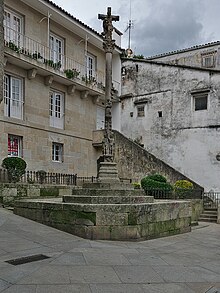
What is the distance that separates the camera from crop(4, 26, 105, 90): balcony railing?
16.4 meters

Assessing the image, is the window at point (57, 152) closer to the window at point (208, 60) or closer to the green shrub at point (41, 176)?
the green shrub at point (41, 176)

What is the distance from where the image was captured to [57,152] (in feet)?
62.8

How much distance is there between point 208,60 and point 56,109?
40.7 ft

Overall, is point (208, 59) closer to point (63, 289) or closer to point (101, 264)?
point (101, 264)

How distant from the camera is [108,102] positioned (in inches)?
407

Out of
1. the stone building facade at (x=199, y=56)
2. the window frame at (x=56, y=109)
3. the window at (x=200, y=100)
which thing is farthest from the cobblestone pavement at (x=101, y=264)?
the stone building facade at (x=199, y=56)

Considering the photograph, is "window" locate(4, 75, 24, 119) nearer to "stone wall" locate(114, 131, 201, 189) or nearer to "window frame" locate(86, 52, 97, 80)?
"window frame" locate(86, 52, 97, 80)

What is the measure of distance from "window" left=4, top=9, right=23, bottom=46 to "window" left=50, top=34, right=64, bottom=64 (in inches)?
90.3

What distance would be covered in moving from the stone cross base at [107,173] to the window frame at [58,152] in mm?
9419

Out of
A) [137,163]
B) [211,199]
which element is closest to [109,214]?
[211,199]

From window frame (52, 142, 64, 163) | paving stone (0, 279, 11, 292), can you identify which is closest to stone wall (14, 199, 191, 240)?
paving stone (0, 279, 11, 292)

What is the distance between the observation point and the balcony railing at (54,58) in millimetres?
16420

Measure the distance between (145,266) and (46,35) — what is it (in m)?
15.6

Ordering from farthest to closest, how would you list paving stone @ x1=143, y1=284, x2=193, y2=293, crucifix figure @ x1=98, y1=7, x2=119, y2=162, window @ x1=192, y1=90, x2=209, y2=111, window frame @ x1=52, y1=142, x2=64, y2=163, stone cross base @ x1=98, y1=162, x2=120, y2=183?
1. window @ x1=192, y1=90, x2=209, y2=111
2. window frame @ x1=52, y1=142, x2=64, y2=163
3. crucifix figure @ x1=98, y1=7, x2=119, y2=162
4. stone cross base @ x1=98, y1=162, x2=120, y2=183
5. paving stone @ x1=143, y1=284, x2=193, y2=293
